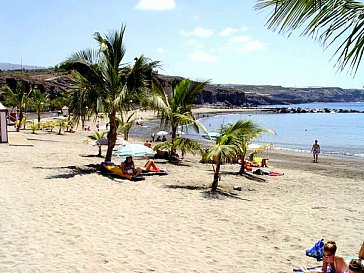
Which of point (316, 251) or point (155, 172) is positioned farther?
point (155, 172)

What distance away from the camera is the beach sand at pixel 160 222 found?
220 inches

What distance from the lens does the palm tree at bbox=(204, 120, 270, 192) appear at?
1072 centimetres

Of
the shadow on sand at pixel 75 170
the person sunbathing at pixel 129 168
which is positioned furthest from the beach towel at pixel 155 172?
the shadow on sand at pixel 75 170

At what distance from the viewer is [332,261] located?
500cm

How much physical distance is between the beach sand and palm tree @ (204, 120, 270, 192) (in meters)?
0.90

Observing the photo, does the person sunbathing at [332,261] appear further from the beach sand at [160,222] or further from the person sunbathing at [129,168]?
the person sunbathing at [129,168]

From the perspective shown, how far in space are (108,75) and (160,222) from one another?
6.28 meters

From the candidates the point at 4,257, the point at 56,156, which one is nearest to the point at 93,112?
the point at 56,156

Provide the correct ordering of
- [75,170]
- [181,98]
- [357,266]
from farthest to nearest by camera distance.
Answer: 1. [181,98]
2. [75,170]
3. [357,266]

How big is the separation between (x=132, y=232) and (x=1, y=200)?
2.93 meters

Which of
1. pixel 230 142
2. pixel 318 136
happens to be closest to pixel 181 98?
pixel 230 142

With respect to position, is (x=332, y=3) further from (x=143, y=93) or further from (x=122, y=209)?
(x=143, y=93)

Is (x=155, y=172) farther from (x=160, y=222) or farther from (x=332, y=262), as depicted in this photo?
(x=332, y=262)

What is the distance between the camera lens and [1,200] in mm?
7941
